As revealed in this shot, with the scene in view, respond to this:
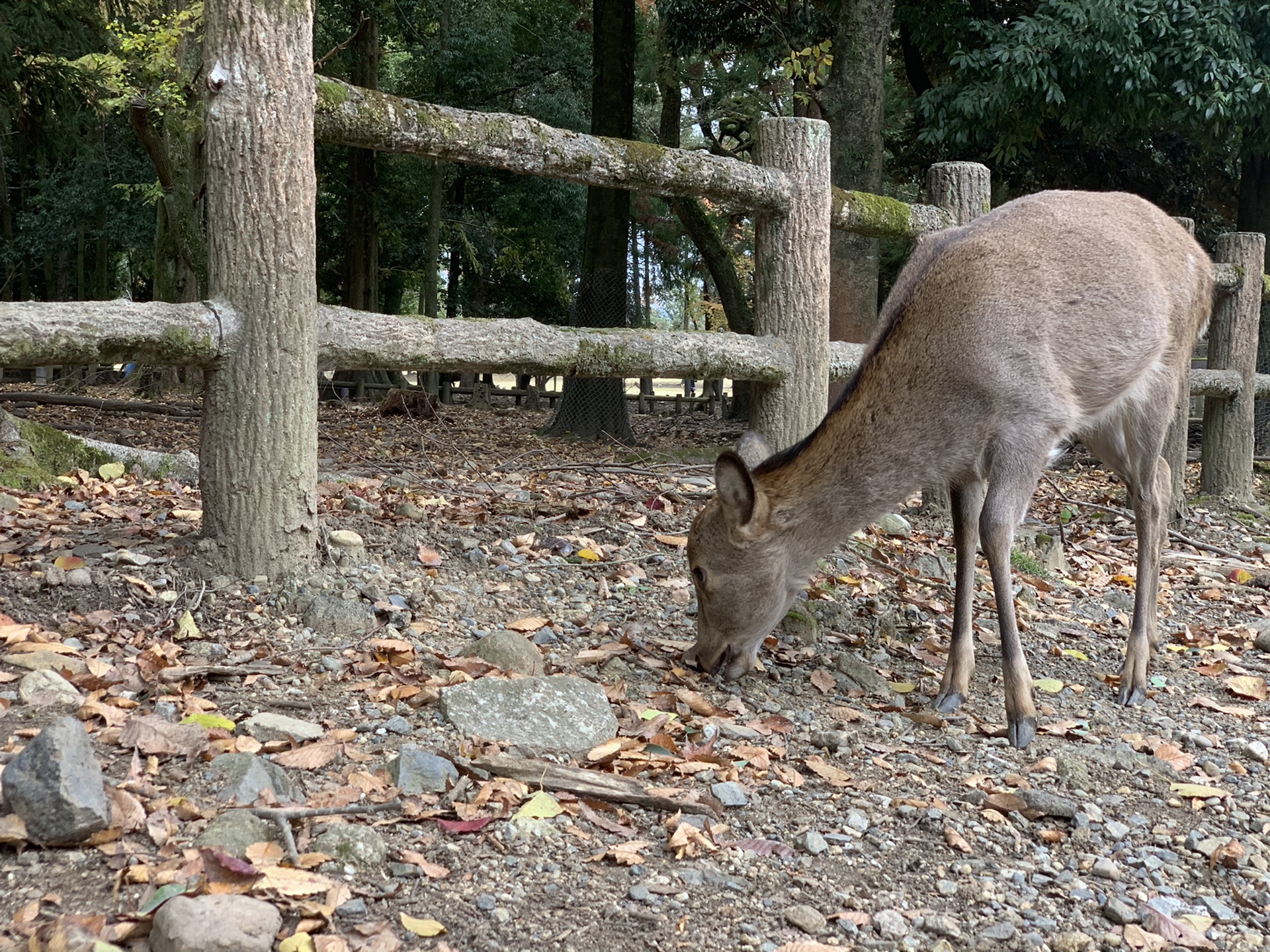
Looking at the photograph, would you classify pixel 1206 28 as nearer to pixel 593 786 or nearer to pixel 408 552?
pixel 408 552

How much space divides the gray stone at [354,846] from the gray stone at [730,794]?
3.18ft

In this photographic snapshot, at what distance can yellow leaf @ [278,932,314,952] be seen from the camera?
7.25 ft

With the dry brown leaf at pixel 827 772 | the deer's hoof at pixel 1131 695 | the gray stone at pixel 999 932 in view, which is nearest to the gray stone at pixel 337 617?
the dry brown leaf at pixel 827 772

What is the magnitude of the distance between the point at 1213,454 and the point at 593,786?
7.85 m

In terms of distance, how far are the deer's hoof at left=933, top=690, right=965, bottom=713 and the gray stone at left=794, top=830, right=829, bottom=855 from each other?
1.37m

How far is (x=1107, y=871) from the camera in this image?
2914 millimetres

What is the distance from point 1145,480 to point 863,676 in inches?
70.6

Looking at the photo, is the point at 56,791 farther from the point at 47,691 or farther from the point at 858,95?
the point at 858,95

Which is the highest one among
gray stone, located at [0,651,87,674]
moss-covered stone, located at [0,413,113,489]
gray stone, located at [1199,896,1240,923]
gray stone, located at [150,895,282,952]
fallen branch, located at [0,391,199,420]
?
fallen branch, located at [0,391,199,420]

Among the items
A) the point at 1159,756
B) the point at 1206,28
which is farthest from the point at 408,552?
the point at 1206,28

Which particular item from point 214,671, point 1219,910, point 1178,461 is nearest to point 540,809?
point 214,671

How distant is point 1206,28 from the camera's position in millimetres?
10570

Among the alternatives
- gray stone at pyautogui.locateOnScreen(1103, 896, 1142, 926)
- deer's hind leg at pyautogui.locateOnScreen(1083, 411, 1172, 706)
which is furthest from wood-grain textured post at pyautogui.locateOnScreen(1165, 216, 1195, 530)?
gray stone at pyautogui.locateOnScreen(1103, 896, 1142, 926)

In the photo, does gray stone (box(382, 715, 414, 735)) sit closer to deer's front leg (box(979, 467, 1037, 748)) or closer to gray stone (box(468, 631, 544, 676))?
gray stone (box(468, 631, 544, 676))
